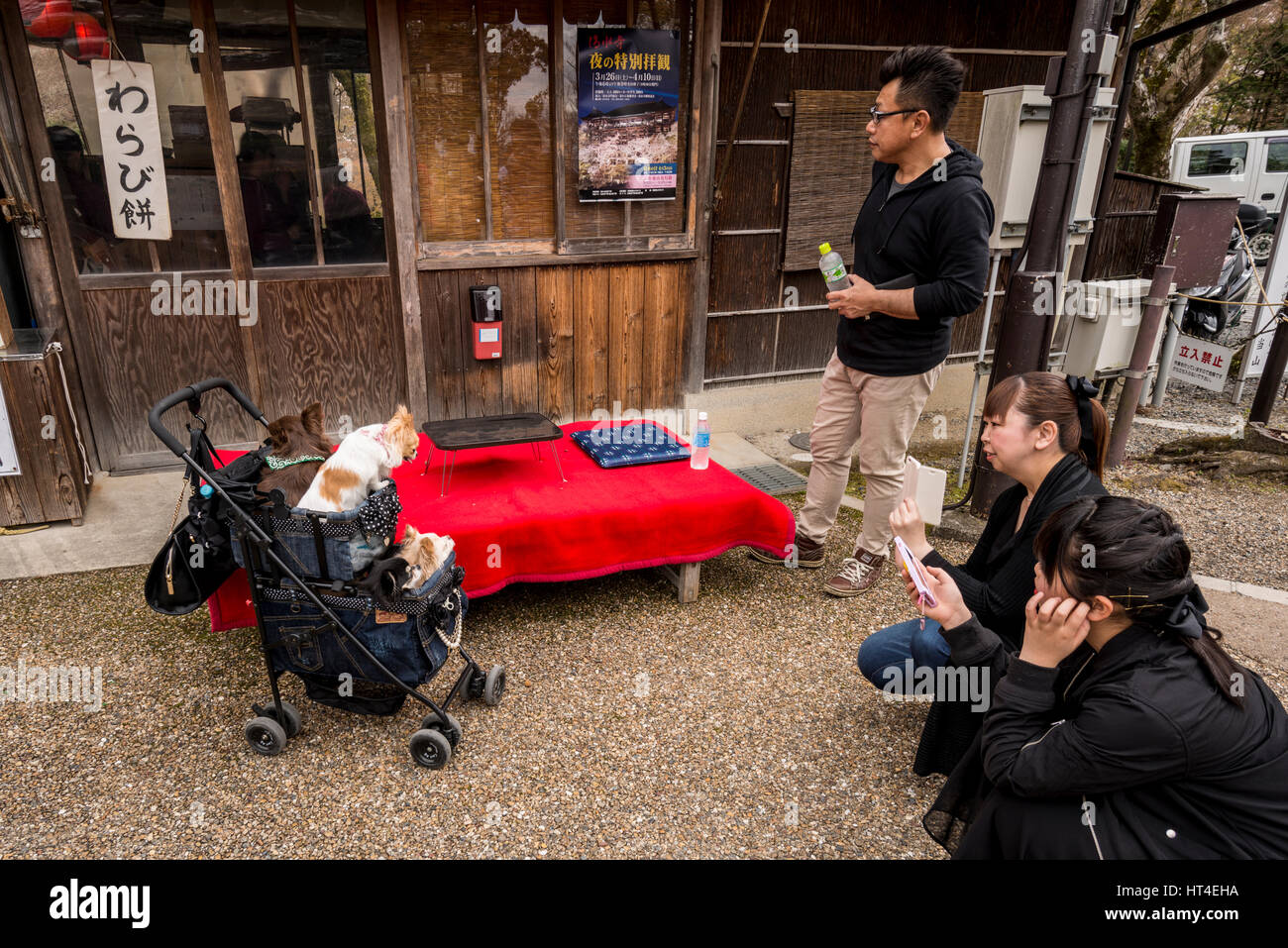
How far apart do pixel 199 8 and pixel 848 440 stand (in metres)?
Result: 4.93

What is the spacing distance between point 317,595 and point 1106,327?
607 centimetres

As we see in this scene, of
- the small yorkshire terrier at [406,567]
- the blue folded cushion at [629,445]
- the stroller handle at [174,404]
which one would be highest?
the stroller handle at [174,404]

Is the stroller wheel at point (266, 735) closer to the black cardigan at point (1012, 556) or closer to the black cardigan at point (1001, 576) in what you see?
the black cardigan at point (1001, 576)

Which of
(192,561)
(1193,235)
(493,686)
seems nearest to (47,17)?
(192,561)

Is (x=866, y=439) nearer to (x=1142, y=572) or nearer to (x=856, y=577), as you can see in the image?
(x=856, y=577)

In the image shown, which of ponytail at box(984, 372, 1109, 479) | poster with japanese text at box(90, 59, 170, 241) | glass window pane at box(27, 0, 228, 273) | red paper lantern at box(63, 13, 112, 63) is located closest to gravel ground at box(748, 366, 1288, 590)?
ponytail at box(984, 372, 1109, 479)

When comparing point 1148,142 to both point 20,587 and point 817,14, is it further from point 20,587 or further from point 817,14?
point 20,587

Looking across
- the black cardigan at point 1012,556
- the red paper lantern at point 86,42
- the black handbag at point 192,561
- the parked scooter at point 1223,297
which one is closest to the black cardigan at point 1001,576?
the black cardigan at point 1012,556

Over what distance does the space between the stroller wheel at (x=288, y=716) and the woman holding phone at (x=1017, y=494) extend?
258cm

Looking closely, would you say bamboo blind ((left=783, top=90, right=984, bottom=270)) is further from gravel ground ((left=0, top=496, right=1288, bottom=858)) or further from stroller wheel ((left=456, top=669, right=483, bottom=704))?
stroller wheel ((left=456, top=669, right=483, bottom=704))

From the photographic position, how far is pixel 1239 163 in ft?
46.2

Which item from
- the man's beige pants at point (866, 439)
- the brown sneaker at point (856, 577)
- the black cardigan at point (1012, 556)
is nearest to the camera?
the black cardigan at point (1012, 556)

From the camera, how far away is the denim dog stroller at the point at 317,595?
2.98 m
